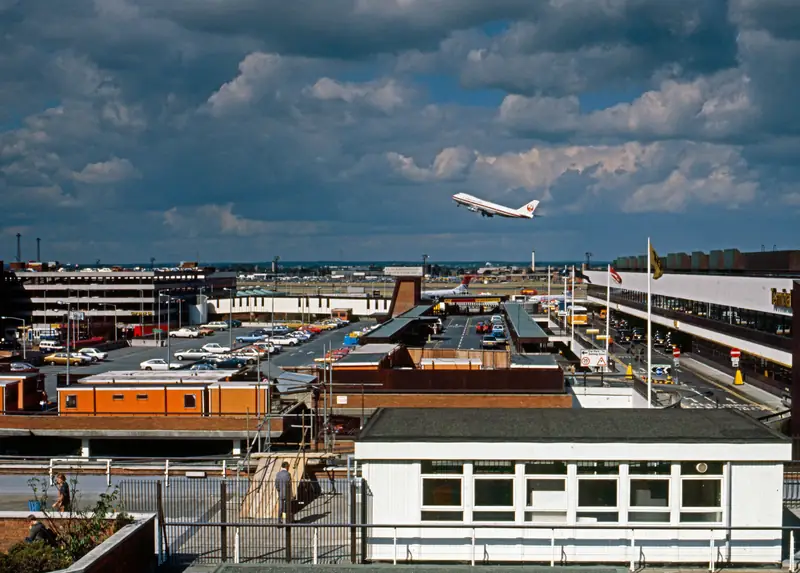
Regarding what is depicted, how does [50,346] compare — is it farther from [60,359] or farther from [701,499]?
[701,499]

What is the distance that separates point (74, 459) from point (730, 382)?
49661 mm

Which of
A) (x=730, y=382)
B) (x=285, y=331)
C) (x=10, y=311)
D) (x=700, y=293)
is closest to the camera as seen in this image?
(x=730, y=382)

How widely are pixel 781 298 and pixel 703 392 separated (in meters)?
7.89

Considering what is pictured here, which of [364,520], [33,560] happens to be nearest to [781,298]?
[364,520]

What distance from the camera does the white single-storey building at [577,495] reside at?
618 inches

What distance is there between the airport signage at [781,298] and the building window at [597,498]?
139 feet

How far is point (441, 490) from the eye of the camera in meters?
16.1

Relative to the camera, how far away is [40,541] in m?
15.4

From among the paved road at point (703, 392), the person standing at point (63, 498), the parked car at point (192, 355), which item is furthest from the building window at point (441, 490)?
the parked car at point (192, 355)

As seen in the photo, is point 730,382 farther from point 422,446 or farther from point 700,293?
point 422,446

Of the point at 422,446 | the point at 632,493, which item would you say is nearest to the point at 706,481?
the point at 632,493

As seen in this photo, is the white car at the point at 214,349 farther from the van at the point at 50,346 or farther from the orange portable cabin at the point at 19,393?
the orange portable cabin at the point at 19,393

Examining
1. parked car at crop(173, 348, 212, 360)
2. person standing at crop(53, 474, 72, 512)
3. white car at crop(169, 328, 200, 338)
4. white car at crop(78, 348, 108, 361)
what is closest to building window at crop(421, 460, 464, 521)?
person standing at crop(53, 474, 72, 512)

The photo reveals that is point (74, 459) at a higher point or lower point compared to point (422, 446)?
lower
